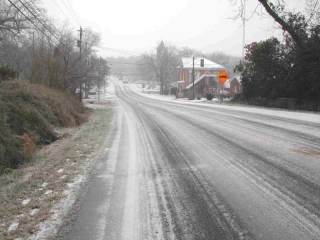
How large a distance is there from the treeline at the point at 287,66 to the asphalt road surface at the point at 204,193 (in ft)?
51.2

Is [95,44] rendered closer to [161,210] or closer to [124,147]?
[124,147]

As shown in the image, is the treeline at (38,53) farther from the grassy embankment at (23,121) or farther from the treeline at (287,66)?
the treeline at (287,66)

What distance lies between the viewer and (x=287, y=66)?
116ft

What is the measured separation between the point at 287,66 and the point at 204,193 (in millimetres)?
30535

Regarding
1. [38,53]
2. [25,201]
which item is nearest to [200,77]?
[38,53]

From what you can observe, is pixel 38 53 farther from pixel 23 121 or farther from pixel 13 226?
pixel 13 226

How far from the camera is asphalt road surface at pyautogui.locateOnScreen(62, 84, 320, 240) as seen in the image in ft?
17.3

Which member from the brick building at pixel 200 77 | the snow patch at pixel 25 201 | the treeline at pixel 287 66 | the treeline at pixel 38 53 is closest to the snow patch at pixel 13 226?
the snow patch at pixel 25 201

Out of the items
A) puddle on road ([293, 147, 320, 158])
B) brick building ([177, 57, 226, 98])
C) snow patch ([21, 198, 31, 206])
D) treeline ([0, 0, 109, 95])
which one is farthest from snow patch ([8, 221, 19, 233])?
brick building ([177, 57, 226, 98])

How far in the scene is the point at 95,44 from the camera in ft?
236

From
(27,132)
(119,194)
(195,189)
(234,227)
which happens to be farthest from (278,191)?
(27,132)

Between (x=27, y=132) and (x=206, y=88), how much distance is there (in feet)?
250

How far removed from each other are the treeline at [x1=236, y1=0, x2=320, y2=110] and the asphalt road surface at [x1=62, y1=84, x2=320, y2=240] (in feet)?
51.2

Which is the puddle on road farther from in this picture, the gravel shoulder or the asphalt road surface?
the gravel shoulder
